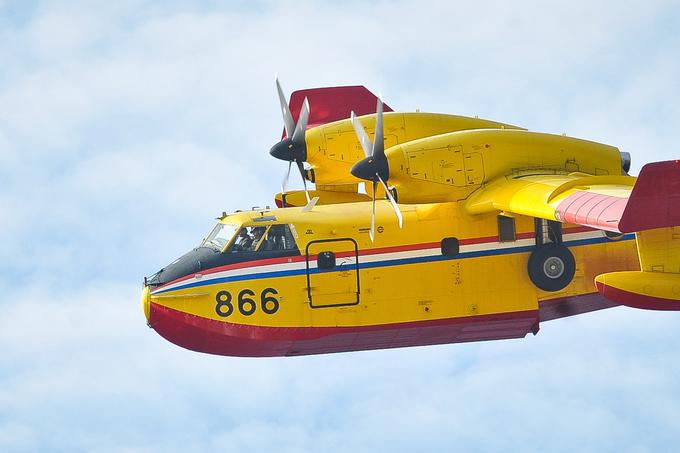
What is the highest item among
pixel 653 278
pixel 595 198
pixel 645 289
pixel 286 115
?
pixel 286 115

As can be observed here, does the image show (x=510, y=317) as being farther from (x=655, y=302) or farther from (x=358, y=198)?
(x=358, y=198)

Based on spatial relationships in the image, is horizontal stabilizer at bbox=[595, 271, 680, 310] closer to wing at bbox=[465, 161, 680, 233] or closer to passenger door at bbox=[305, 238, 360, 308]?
wing at bbox=[465, 161, 680, 233]

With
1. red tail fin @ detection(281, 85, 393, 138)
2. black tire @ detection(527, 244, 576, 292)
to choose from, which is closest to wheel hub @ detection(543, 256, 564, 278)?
black tire @ detection(527, 244, 576, 292)

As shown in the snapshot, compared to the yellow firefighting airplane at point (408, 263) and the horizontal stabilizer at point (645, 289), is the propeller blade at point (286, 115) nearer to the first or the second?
the yellow firefighting airplane at point (408, 263)

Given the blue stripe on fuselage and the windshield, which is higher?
the windshield

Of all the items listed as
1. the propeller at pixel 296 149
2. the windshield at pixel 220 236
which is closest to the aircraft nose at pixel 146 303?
the windshield at pixel 220 236

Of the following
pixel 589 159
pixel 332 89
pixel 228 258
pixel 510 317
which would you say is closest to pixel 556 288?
pixel 510 317

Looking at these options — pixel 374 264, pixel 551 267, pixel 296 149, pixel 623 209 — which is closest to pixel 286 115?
pixel 296 149

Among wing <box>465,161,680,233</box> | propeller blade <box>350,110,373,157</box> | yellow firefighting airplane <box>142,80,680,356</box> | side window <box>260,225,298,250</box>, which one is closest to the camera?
wing <box>465,161,680,233</box>

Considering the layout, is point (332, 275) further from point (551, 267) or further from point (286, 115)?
point (286, 115)

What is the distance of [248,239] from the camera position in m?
24.6

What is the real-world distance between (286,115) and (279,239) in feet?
15.3

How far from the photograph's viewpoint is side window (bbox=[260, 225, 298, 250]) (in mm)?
24359

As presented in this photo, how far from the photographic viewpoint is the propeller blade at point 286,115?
2802 centimetres
